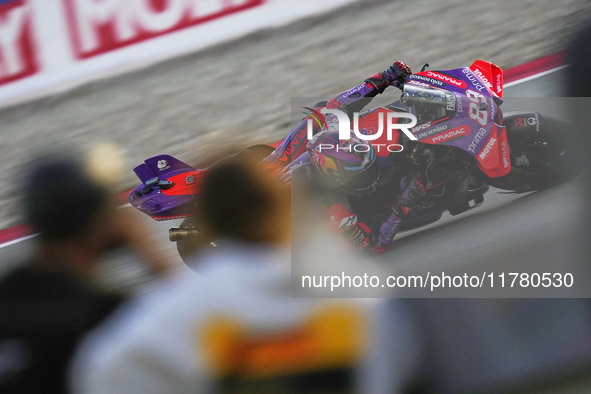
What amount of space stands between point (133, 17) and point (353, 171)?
156 cm

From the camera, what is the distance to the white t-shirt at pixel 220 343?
105cm

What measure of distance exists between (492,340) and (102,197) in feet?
5.73

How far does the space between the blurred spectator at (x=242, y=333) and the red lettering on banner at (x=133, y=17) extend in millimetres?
1228

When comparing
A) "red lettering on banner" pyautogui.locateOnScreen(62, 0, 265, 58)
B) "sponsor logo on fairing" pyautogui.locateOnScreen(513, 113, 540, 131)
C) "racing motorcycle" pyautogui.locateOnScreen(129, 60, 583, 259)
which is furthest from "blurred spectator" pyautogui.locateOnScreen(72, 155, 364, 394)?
"red lettering on banner" pyautogui.locateOnScreen(62, 0, 265, 58)

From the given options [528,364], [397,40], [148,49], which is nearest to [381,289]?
[528,364]

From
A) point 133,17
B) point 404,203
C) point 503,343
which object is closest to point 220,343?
point 404,203

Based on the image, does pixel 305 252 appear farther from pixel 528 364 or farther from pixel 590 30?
pixel 590 30

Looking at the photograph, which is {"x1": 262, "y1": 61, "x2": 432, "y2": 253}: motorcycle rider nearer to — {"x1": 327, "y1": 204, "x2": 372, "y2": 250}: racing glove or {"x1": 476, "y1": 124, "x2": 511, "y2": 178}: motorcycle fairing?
{"x1": 327, "y1": 204, "x2": 372, "y2": 250}: racing glove

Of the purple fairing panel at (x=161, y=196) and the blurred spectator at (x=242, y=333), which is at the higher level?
the purple fairing panel at (x=161, y=196)

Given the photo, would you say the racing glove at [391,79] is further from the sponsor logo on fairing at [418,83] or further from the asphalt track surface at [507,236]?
→ the asphalt track surface at [507,236]

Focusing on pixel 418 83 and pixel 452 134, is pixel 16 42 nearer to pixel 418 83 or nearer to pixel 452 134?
pixel 418 83

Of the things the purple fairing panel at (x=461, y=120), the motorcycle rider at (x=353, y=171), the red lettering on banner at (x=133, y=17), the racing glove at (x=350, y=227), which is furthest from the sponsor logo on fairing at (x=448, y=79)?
the red lettering on banner at (x=133, y=17)

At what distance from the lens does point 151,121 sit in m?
2.34

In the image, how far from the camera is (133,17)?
2.29m
